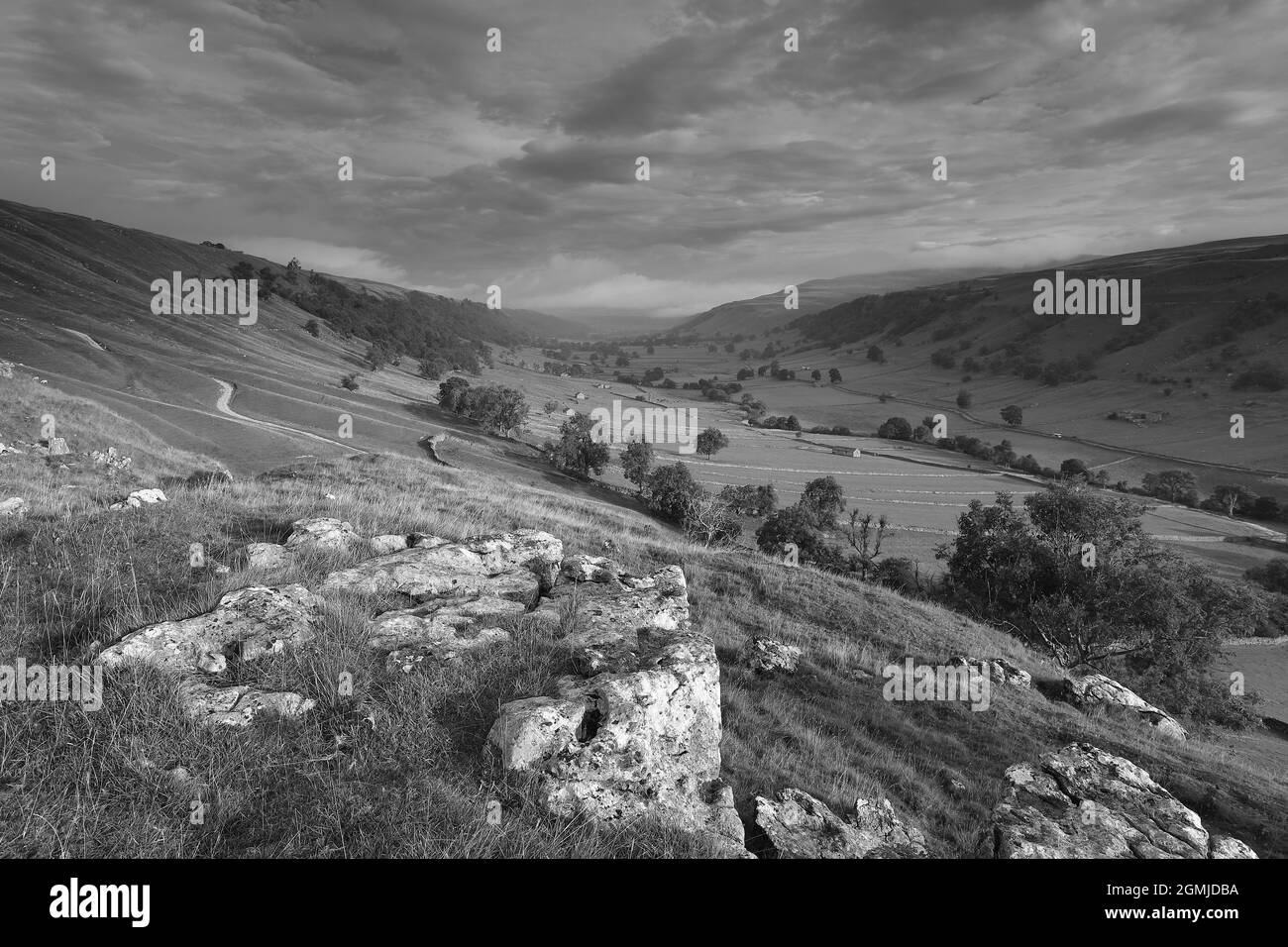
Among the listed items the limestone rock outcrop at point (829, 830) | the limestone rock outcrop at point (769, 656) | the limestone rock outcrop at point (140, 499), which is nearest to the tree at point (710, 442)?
the limestone rock outcrop at point (140, 499)

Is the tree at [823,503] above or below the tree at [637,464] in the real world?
below

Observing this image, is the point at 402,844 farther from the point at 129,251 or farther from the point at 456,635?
the point at 129,251

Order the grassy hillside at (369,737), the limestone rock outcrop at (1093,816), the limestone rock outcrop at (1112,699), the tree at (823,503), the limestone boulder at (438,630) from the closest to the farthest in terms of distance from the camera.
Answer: the grassy hillside at (369,737)
the limestone rock outcrop at (1093,816)
the limestone boulder at (438,630)
the limestone rock outcrop at (1112,699)
the tree at (823,503)

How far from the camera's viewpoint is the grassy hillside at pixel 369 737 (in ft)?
14.5

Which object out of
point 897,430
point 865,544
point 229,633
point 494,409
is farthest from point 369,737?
point 897,430

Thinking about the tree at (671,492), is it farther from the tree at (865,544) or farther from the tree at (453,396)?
the tree at (453,396)

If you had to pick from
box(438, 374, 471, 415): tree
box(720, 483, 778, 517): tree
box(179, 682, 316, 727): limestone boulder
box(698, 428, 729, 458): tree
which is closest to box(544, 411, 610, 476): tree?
box(720, 483, 778, 517): tree

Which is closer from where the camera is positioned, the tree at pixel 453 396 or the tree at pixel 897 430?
the tree at pixel 453 396

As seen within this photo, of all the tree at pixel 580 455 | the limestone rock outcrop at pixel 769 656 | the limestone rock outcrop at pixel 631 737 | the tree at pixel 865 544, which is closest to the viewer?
the limestone rock outcrop at pixel 631 737

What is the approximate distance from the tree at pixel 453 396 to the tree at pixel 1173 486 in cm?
12083

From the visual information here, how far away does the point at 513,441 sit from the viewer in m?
93.6

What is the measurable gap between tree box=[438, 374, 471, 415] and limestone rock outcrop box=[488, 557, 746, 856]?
99541 millimetres
